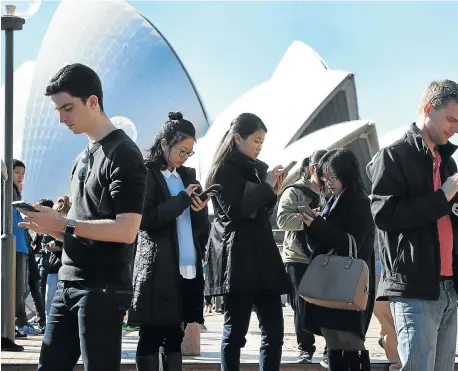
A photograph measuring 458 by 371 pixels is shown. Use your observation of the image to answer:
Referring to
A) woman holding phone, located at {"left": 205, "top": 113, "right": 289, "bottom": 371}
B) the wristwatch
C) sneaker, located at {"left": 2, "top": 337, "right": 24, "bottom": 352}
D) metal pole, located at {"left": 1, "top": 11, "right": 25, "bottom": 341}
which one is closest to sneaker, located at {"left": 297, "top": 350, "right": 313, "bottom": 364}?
woman holding phone, located at {"left": 205, "top": 113, "right": 289, "bottom": 371}

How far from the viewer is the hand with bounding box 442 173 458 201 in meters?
3.80

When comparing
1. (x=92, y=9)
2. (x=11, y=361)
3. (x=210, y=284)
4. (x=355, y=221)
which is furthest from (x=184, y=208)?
(x=92, y=9)

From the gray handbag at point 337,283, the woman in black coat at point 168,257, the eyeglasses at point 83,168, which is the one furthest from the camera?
the woman in black coat at point 168,257

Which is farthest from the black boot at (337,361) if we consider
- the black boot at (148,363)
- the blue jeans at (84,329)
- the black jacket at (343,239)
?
the blue jeans at (84,329)

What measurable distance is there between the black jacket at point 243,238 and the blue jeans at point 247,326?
0.08m

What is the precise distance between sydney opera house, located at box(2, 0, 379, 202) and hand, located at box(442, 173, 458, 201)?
2373 cm

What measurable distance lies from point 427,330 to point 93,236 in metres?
1.32

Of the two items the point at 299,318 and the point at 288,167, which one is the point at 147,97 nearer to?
the point at 299,318

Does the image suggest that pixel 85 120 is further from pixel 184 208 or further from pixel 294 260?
pixel 294 260

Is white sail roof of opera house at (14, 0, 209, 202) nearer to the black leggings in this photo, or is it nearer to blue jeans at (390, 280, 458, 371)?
the black leggings

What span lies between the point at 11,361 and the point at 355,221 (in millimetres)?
2579

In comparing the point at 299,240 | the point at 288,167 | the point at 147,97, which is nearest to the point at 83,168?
the point at 288,167

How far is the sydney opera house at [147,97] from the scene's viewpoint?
32.5 m

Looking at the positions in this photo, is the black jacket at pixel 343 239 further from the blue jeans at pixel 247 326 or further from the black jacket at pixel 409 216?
the black jacket at pixel 409 216
